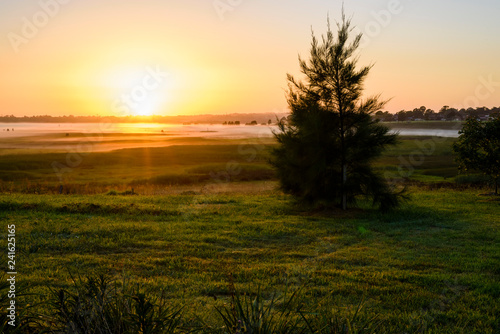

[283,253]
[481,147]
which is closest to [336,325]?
[283,253]

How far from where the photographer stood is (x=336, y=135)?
18.5 meters

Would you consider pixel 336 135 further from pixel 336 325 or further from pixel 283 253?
pixel 336 325

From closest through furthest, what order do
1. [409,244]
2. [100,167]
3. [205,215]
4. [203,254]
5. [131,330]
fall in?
1. [131,330]
2. [203,254]
3. [409,244]
4. [205,215]
5. [100,167]

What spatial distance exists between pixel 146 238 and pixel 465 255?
Result: 9.28 metres

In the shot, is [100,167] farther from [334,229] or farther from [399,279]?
[399,279]

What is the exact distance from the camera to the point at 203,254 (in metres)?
10.9

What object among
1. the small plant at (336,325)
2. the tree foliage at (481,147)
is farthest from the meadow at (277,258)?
the tree foliage at (481,147)

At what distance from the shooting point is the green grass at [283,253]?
7504mm

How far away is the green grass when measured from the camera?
750 cm

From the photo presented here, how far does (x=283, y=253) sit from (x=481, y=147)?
1745 centimetres

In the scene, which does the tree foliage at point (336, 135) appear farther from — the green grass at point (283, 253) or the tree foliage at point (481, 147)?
the tree foliage at point (481, 147)

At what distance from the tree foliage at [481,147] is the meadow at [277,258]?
2.36m

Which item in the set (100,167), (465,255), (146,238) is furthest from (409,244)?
(100,167)

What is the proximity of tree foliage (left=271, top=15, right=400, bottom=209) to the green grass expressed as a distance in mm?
1244
